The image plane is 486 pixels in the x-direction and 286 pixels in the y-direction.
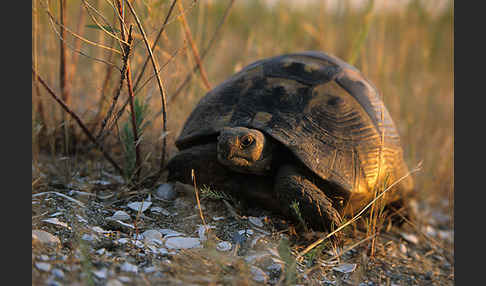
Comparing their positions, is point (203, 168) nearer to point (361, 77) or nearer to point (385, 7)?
point (361, 77)

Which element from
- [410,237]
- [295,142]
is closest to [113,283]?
[295,142]

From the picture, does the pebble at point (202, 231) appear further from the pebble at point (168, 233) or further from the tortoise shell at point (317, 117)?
the tortoise shell at point (317, 117)

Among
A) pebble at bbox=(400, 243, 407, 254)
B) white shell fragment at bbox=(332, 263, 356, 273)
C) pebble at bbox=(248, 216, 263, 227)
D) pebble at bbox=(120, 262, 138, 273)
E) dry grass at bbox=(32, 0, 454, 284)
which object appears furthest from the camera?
pebble at bbox=(400, 243, 407, 254)

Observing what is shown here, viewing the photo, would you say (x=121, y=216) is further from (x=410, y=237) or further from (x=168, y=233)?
(x=410, y=237)

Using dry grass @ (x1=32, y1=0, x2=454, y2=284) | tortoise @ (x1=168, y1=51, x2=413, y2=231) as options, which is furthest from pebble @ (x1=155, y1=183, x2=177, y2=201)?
dry grass @ (x1=32, y1=0, x2=454, y2=284)

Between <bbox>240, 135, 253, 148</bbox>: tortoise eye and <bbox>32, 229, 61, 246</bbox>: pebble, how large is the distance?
3.19ft

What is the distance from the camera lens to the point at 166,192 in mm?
2408

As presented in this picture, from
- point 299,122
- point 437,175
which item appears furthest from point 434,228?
point 299,122

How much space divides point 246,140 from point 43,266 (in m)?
1.08

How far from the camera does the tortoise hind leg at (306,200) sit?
6.74 ft

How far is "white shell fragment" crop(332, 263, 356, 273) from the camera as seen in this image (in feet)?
6.69

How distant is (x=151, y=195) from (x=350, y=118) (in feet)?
4.26

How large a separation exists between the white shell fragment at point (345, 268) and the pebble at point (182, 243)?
2.41 ft

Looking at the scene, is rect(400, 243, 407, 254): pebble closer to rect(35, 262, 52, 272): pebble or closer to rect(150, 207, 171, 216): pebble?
rect(150, 207, 171, 216): pebble
